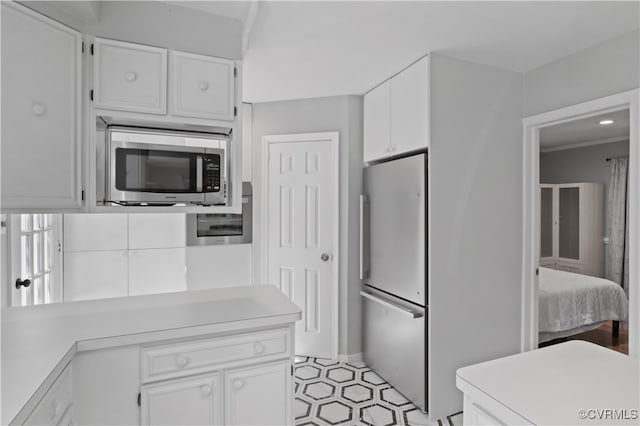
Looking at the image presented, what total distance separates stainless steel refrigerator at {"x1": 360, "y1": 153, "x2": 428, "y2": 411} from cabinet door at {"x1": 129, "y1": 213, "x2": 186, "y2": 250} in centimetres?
178

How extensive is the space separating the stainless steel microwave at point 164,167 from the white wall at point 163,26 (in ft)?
1.51

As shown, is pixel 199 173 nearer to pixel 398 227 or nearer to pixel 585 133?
pixel 398 227

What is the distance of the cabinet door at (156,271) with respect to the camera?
130 inches

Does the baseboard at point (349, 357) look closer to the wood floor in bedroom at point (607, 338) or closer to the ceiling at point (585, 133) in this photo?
the wood floor in bedroom at point (607, 338)

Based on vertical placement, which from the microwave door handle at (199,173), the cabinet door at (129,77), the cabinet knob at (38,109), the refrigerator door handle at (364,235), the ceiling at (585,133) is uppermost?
the ceiling at (585,133)

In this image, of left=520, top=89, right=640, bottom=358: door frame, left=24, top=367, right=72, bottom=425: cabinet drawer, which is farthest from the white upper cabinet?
left=24, top=367, right=72, bottom=425: cabinet drawer

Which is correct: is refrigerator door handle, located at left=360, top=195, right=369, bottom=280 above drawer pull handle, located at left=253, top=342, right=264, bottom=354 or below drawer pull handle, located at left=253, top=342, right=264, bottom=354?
above

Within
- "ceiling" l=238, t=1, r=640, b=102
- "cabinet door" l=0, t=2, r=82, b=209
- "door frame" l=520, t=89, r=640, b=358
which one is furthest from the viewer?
"door frame" l=520, t=89, r=640, b=358

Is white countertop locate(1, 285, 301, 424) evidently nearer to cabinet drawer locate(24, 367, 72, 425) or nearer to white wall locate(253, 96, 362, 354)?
cabinet drawer locate(24, 367, 72, 425)

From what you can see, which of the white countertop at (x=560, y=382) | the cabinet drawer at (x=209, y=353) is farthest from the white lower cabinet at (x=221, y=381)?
the white countertop at (x=560, y=382)

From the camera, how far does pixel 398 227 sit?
102 inches

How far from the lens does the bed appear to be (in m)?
3.21

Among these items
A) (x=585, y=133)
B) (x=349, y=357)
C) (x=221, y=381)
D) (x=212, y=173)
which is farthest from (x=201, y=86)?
(x=585, y=133)

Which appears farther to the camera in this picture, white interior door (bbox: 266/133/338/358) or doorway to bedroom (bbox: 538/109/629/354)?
doorway to bedroom (bbox: 538/109/629/354)
